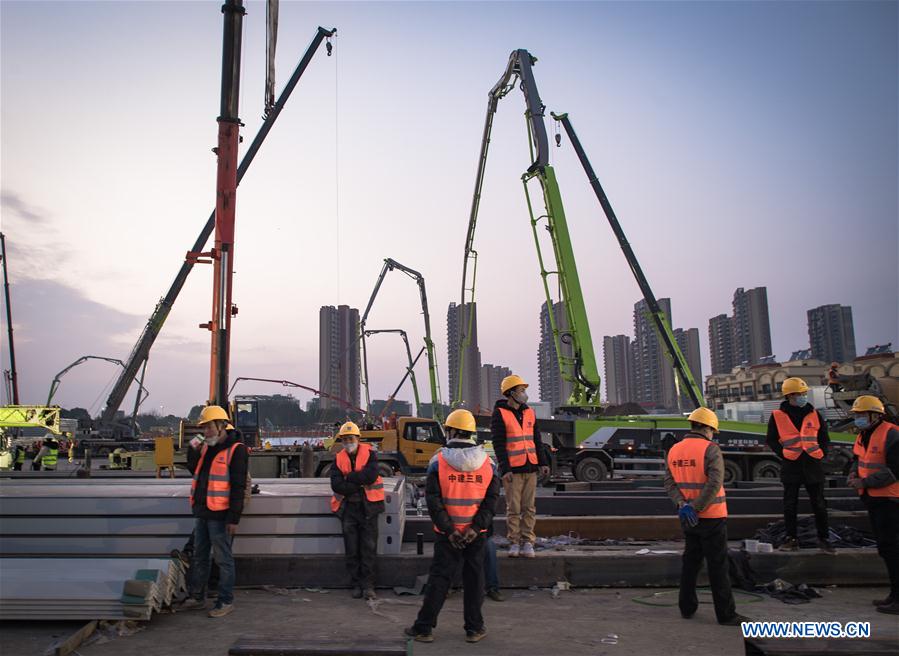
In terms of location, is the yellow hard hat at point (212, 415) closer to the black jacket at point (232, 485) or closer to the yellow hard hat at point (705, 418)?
the black jacket at point (232, 485)

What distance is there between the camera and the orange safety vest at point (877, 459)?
5.93 m

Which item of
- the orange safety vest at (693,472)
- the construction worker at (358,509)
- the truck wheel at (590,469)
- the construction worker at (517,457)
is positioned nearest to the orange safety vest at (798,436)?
the orange safety vest at (693,472)

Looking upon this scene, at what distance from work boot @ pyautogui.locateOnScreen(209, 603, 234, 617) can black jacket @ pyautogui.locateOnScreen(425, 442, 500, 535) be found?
2.27 metres

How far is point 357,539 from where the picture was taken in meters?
6.54

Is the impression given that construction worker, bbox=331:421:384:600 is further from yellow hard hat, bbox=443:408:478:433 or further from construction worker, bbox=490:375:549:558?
yellow hard hat, bbox=443:408:478:433

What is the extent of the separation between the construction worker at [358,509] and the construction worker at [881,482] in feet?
15.1

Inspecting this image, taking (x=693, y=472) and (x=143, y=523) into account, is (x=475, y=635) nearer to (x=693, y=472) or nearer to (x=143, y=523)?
(x=693, y=472)

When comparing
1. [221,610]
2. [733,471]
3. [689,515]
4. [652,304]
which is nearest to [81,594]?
[221,610]

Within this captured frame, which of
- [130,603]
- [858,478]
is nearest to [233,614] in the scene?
[130,603]

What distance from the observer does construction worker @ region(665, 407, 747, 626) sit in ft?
17.5

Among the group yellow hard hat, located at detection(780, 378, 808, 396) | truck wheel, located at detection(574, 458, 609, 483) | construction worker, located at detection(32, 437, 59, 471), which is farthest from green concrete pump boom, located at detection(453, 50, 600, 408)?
construction worker, located at detection(32, 437, 59, 471)

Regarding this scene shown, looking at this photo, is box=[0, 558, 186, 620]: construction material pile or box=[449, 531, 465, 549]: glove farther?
box=[0, 558, 186, 620]: construction material pile

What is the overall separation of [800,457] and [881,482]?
46.6 inches

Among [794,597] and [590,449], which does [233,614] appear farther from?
[590,449]
